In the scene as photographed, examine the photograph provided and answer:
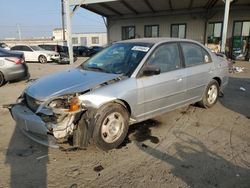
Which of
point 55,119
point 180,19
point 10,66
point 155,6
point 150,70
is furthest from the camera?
point 180,19

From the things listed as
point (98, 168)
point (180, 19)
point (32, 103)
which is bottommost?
point (98, 168)

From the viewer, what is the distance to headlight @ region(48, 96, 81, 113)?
3.11m

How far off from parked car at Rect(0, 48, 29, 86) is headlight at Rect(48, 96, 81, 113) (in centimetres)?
601

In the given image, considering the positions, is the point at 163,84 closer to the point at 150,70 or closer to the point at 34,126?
the point at 150,70

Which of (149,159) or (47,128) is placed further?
(149,159)

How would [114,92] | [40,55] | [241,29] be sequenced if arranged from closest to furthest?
[114,92]
[40,55]
[241,29]

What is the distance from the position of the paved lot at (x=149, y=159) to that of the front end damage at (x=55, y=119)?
0.35 meters

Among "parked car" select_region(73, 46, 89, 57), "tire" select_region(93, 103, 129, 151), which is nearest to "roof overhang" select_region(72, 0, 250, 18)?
"parked car" select_region(73, 46, 89, 57)

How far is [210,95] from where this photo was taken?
5480 millimetres

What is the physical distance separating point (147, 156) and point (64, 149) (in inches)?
48.1

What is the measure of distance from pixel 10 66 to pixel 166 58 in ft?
20.9

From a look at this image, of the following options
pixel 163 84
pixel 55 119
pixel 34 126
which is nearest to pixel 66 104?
pixel 55 119

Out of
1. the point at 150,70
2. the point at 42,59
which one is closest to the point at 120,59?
the point at 150,70

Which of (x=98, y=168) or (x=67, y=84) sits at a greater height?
(x=67, y=84)
